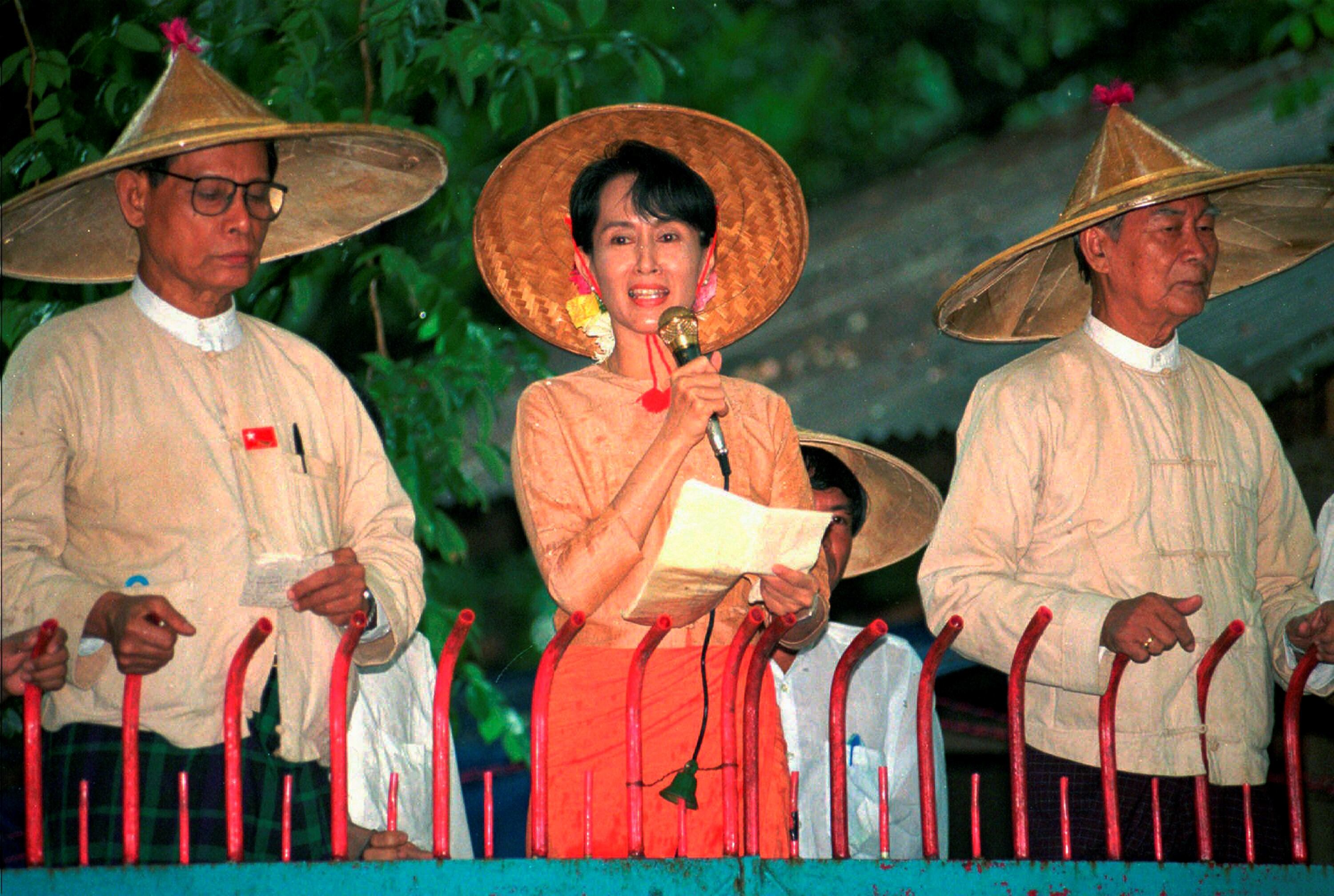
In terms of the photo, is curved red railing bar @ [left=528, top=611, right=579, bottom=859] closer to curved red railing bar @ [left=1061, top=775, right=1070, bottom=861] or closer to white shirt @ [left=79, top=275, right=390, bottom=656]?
curved red railing bar @ [left=1061, top=775, right=1070, bottom=861]

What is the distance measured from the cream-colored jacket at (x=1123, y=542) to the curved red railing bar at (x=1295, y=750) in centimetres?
23

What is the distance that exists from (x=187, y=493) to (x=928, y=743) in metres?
1.35

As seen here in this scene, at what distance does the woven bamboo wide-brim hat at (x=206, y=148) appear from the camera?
3125 millimetres

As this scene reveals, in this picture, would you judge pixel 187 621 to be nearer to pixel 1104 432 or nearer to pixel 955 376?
pixel 1104 432

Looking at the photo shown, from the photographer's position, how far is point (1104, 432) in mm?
3361

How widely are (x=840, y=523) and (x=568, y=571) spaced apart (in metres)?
1.67

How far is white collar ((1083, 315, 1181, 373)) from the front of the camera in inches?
137

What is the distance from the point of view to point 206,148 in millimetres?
3178

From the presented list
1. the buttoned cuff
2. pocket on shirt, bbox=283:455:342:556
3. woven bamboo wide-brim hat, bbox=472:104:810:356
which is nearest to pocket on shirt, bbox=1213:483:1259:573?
the buttoned cuff

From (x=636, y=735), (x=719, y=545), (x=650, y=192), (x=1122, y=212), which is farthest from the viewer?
(x=1122, y=212)

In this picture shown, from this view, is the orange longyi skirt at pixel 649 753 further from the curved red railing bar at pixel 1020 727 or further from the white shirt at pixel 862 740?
the white shirt at pixel 862 740

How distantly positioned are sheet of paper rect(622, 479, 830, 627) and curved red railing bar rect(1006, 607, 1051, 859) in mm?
364

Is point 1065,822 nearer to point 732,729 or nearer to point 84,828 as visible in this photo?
point 732,729

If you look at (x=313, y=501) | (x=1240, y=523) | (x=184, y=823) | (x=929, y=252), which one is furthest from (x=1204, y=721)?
(x=929, y=252)
